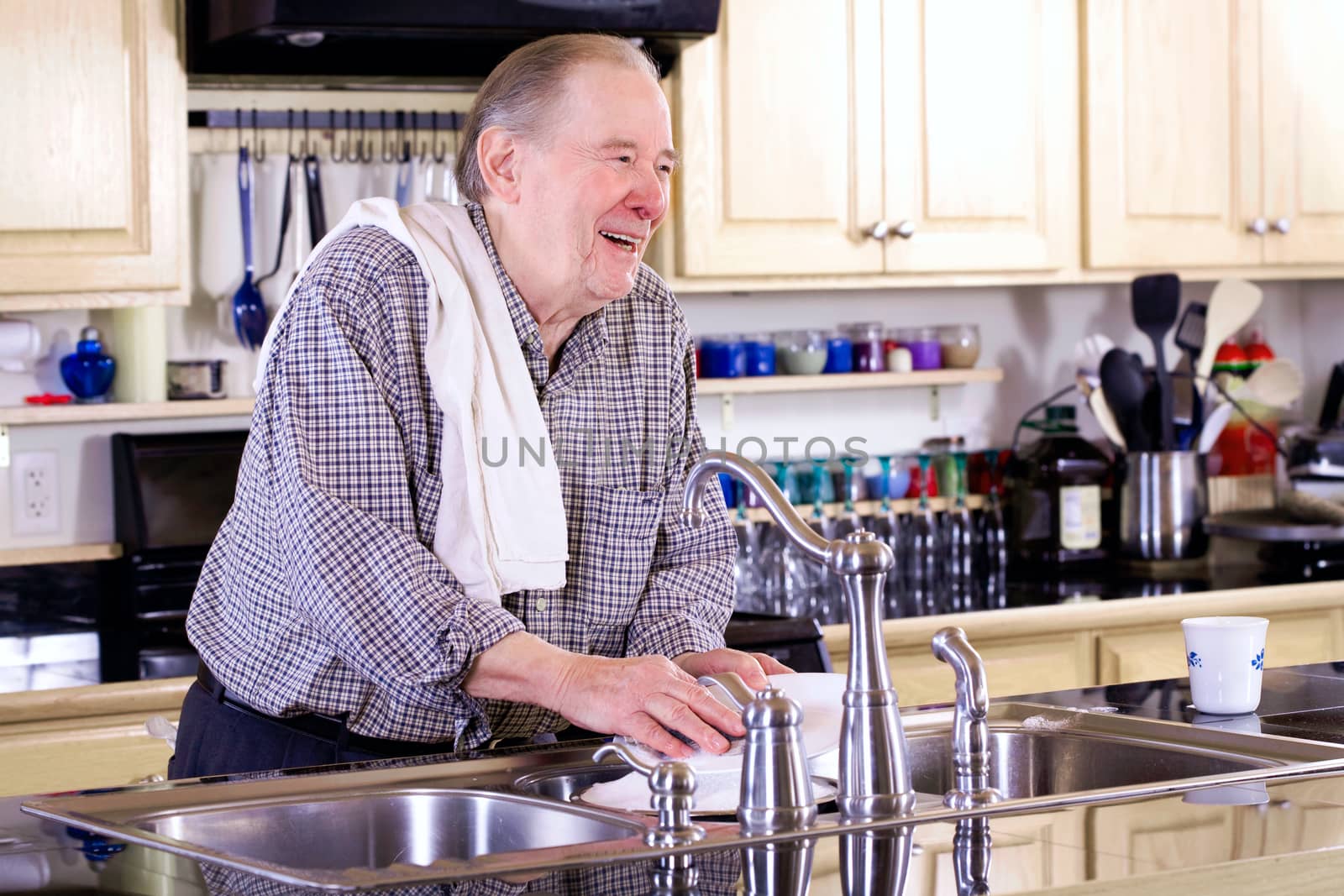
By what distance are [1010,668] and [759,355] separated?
0.78 meters

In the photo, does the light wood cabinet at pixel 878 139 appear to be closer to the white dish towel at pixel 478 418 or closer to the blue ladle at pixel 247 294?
the blue ladle at pixel 247 294

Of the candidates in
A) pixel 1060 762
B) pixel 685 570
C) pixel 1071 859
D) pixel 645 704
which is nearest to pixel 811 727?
pixel 645 704

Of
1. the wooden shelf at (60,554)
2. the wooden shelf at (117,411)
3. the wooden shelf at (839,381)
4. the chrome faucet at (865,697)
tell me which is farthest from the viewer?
the wooden shelf at (839,381)

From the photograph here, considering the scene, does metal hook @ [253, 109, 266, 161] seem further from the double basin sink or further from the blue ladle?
the double basin sink

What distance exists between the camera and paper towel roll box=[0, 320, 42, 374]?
2758 millimetres

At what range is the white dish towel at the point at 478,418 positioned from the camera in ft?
5.22

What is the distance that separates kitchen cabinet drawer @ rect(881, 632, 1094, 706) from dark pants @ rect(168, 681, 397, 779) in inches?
50.1

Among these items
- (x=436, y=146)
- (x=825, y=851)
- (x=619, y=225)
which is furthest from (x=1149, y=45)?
(x=825, y=851)

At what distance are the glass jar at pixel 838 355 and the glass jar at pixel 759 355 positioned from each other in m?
0.13

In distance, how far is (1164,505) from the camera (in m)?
3.15

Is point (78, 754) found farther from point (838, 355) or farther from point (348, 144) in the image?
point (838, 355)

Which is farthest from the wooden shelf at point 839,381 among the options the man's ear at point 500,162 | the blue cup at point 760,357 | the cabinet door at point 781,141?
the man's ear at point 500,162

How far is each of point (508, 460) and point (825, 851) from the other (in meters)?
0.71

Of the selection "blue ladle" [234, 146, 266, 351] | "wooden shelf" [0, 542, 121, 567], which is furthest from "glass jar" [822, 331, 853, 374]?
"wooden shelf" [0, 542, 121, 567]
